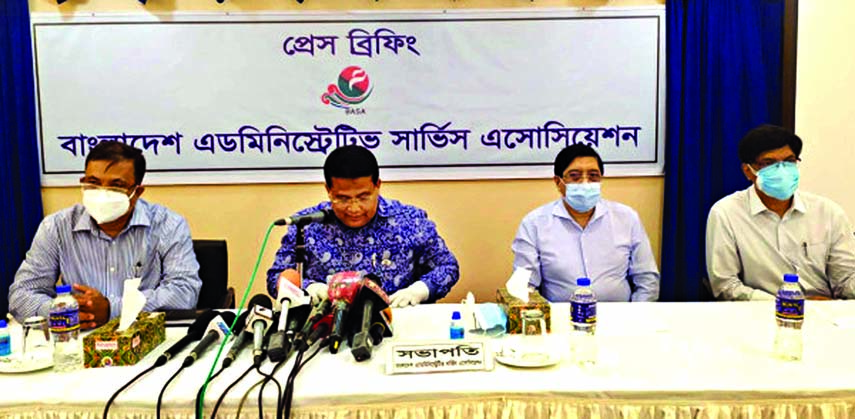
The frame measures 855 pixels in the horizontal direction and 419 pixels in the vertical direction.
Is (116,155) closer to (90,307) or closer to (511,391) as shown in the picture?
(90,307)

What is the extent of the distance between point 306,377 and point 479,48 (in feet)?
8.11

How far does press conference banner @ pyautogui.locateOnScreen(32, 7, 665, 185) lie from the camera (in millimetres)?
3354

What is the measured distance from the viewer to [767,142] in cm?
242

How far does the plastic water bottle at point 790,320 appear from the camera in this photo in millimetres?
1514

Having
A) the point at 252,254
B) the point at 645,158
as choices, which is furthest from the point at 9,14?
the point at 645,158

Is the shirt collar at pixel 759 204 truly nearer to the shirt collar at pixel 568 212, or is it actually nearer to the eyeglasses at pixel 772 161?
the eyeglasses at pixel 772 161

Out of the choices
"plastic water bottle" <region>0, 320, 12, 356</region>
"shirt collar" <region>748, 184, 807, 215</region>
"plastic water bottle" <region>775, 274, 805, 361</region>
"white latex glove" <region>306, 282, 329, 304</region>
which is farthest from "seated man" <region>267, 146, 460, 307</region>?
"shirt collar" <region>748, 184, 807, 215</region>

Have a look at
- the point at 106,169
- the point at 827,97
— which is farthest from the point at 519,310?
the point at 827,97

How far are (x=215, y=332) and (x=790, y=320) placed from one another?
1.59 metres

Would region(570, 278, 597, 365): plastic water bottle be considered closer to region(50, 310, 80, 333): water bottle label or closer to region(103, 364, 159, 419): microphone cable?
region(103, 364, 159, 419): microphone cable

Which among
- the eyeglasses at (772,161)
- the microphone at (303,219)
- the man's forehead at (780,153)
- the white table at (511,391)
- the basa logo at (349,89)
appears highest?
the basa logo at (349,89)

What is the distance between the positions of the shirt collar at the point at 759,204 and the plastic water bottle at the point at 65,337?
2535 millimetres

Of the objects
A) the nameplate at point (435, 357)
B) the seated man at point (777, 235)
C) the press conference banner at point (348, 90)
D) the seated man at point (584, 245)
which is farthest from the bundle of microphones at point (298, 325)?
the press conference banner at point (348, 90)

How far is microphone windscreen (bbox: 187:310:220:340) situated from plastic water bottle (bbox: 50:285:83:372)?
0.28 meters
